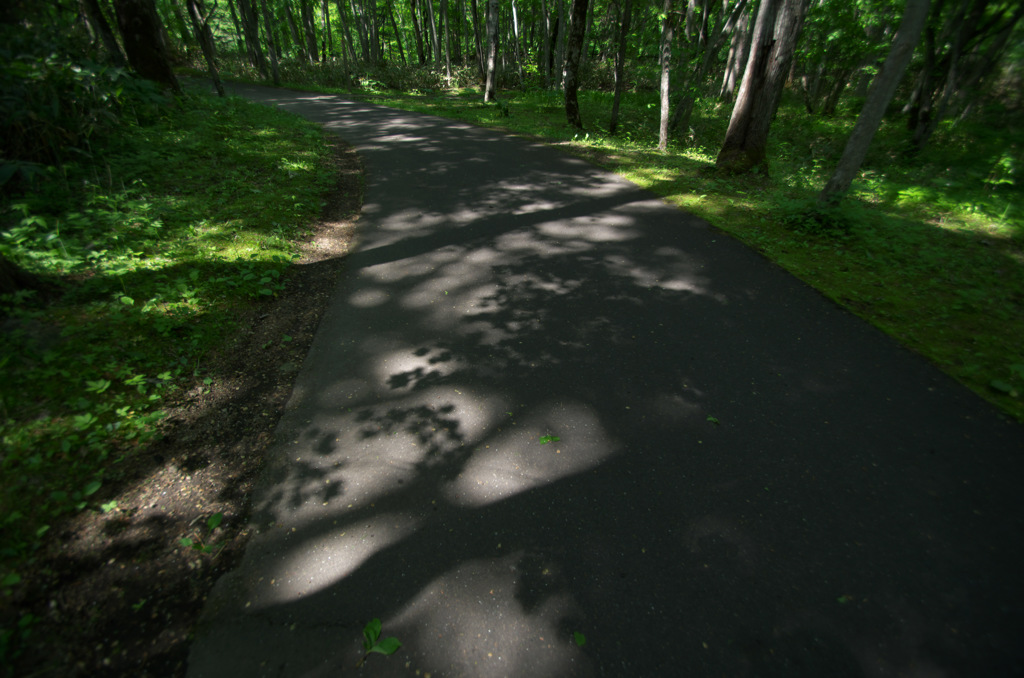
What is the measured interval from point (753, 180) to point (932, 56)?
39.3 feet

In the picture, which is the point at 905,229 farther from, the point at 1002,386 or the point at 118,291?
the point at 118,291

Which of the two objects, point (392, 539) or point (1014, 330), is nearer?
point (392, 539)

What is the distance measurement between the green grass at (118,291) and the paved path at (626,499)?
1.10 meters

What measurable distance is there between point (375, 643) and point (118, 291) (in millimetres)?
4469

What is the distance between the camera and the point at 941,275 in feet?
16.9

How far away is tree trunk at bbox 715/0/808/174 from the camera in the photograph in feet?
24.5

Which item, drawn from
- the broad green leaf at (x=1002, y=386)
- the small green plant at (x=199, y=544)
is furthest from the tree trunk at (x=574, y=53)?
the small green plant at (x=199, y=544)

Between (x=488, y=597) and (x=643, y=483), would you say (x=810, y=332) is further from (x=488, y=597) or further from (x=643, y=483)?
(x=488, y=597)

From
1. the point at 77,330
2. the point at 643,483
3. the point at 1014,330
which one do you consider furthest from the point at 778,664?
the point at 77,330

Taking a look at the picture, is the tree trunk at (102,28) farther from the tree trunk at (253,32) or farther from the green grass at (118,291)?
the tree trunk at (253,32)

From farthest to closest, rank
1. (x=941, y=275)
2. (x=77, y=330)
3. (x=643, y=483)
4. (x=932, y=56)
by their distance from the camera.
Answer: (x=932, y=56)
(x=941, y=275)
(x=77, y=330)
(x=643, y=483)

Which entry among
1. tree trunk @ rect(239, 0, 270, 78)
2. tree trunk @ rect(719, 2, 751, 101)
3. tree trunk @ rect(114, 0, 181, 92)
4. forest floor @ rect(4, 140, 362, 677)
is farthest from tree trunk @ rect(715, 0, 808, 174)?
tree trunk @ rect(239, 0, 270, 78)

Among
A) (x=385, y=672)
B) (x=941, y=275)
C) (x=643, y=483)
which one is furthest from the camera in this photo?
(x=941, y=275)

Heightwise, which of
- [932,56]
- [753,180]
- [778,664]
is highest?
[932,56]
